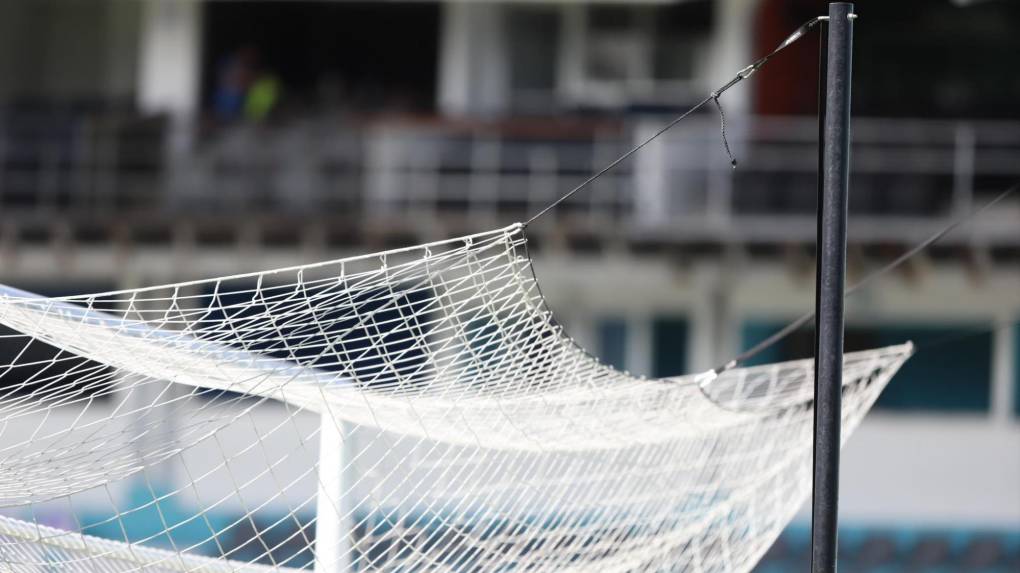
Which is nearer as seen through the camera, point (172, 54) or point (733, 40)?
point (733, 40)

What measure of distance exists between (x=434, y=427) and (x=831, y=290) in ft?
4.45

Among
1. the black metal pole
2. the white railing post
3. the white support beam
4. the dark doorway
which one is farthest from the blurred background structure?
the black metal pole

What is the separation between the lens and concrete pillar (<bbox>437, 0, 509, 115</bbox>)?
998 cm

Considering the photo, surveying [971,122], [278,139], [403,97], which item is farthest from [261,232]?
[971,122]

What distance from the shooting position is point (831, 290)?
245 centimetres

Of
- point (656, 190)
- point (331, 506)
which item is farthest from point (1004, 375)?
point (331, 506)

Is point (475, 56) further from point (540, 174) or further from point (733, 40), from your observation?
point (733, 40)

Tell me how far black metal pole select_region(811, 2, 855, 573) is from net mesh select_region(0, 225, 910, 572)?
2.12ft

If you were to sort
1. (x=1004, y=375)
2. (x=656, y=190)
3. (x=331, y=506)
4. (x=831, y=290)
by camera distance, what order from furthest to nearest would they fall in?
(x=1004, y=375) → (x=656, y=190) → (x=331, y=506) → (x=831, y=290)

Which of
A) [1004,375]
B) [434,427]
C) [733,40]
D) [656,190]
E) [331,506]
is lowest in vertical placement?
[1004,375]

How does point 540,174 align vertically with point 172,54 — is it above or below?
below

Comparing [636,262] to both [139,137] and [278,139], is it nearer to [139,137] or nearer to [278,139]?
[278,139]

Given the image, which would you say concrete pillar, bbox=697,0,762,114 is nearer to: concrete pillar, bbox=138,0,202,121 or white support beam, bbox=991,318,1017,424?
white support beam, bbox=991,318,1017,424

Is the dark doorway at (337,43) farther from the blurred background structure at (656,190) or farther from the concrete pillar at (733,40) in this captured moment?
the concrete pillar at (733,40)
